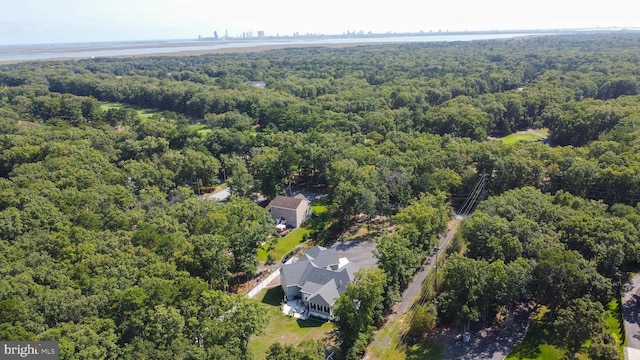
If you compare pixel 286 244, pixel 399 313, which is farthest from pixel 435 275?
pixel 286 244

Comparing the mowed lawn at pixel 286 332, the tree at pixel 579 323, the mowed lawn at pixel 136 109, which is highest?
the mowed lawn at pixel 136 109

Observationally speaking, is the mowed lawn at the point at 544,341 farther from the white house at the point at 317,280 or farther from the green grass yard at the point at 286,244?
the green grass yard at the point at 286,244

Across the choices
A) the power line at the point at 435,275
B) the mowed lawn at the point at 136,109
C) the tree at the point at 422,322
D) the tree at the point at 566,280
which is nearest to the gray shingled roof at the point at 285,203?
the power line at the point at 435,275

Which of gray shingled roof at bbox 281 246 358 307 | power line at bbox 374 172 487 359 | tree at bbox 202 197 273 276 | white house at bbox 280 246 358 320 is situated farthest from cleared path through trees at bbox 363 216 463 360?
tree at bbox 202 197 273 276

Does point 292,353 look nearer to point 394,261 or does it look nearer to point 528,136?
point 394,261

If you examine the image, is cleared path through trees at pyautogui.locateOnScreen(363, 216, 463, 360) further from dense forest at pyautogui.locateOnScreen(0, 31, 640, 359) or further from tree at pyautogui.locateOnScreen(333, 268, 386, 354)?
tree at pyautogui.locateOnScreen(333, 268, 386, 354)

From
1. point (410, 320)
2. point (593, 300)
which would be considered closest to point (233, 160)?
point (410, 320)
